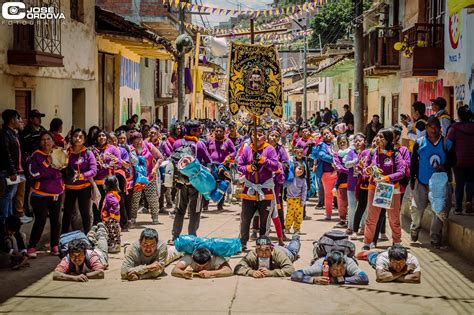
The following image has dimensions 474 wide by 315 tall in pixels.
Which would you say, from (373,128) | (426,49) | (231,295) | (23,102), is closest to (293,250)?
(231,295)

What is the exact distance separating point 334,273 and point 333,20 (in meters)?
53.2

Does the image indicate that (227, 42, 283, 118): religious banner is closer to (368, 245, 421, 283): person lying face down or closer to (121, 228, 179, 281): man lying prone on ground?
(121, 228, 179, 281): man lying prone on ground

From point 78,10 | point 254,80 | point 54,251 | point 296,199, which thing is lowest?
point 54,251

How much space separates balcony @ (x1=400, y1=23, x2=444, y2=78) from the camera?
72.0 ft

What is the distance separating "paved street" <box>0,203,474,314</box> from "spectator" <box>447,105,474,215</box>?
291 centimetres

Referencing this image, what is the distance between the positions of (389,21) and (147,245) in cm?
2225

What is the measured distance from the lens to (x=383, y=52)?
28.6m

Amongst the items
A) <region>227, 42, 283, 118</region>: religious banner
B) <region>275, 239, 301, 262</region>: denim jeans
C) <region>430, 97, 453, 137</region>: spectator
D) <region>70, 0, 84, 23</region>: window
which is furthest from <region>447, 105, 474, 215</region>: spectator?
<region>70, 0, 84, 23</region>: window

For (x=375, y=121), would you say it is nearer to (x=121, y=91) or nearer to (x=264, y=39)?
(x=121, y=91)

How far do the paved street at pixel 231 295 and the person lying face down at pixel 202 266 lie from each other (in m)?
0.12

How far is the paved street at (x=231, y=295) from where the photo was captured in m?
8.78

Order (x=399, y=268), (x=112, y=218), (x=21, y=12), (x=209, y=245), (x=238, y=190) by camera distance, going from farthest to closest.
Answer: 1. (x=21, y=12)
2. (x=238, y=190)
3. (x=112, y=218)
4. (x=209, y=245)
5. (x=399, y=268)

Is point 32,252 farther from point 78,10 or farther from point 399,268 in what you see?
point 78,10

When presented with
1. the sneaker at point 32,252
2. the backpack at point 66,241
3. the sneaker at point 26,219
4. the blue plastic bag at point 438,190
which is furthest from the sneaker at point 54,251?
the blue plastic bag at point 438,190
